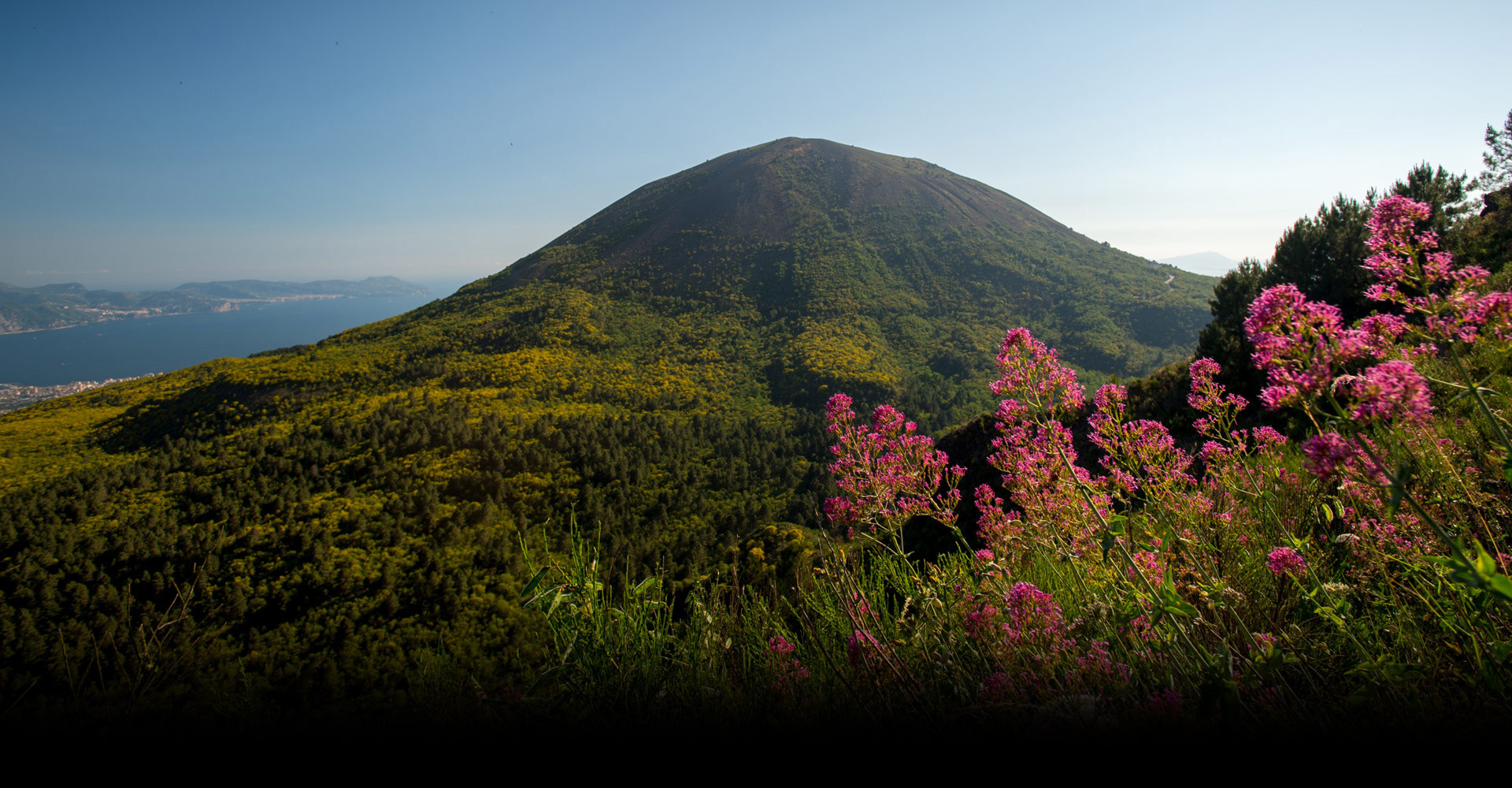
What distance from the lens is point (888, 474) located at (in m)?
2.27

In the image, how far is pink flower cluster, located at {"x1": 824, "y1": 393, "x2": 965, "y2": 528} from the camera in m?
2.29

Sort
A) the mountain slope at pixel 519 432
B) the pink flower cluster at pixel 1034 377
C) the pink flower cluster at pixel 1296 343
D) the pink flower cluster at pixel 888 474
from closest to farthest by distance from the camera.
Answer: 1. the pink flower cluster at pixel 1296 343
2. the pink flower cluster at pixel 1034 377
3. the pink flower cluster at pixel 888 474
4. the mountain slope at pixel 519 432

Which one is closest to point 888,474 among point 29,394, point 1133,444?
point 1133,444

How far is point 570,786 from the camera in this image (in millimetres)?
1248

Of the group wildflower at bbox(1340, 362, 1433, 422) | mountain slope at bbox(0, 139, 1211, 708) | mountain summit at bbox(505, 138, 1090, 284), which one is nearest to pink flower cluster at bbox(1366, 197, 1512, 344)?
wildflower at bbox(1340, 362, 1433, 422)

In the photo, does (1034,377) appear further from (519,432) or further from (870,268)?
(870,268)

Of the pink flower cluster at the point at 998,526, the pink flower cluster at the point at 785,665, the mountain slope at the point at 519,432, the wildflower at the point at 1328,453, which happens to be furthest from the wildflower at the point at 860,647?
the wildflower at the point at 1328,453

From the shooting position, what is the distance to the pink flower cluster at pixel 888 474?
2.29m

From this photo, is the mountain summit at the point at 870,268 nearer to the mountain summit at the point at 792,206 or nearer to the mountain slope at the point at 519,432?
the mountain summit at the point at 792,206

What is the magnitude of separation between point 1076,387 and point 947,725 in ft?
4.51

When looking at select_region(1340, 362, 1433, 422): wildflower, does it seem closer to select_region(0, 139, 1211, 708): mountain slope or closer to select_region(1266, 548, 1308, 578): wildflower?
select_region(1266, 548, 1308, 578): wildflower

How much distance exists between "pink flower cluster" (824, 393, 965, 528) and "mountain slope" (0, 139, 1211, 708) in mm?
667

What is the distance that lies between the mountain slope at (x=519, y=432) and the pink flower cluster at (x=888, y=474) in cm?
67

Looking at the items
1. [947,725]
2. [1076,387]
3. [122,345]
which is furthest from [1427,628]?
[122,345]
